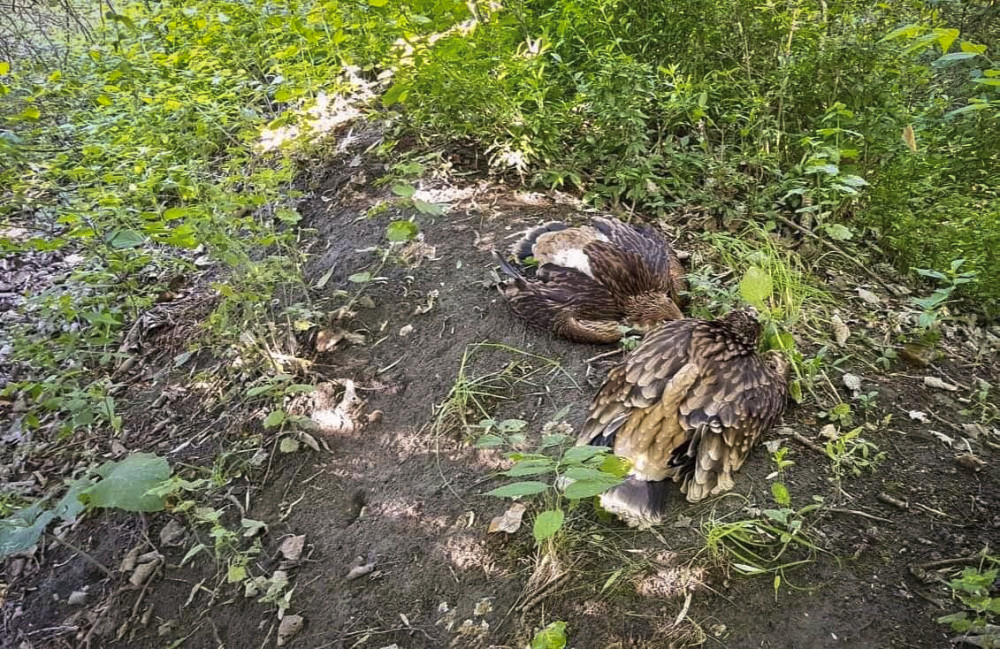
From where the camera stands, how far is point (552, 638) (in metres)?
1.84

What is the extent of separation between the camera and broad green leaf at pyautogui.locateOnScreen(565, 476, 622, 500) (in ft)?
5.70

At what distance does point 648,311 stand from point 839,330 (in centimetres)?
86

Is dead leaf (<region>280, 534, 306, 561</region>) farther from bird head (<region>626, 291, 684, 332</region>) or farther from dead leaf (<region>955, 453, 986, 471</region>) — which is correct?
dead leaf (<region>955, 453, 986, 471</region>)

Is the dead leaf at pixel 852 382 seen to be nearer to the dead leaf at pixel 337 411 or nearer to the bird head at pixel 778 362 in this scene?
the bird head at pixel 778 362

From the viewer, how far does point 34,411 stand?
3.80 metres

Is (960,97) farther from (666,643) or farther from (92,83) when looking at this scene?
(92,83)

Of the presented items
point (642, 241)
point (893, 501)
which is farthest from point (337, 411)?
point (893, 501)

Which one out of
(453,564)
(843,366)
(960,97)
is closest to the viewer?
(453,564)

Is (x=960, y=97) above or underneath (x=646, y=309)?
above

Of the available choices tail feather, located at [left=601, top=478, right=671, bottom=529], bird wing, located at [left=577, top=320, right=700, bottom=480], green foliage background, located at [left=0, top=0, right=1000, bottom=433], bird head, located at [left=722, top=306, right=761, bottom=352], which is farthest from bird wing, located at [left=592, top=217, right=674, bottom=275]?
tail feather, located at [left=601, top=478, right=671, bottom=529]

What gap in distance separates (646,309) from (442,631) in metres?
1.72

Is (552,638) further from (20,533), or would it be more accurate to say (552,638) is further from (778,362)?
(20,533)

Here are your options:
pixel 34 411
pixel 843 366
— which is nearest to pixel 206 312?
pixel 34 411

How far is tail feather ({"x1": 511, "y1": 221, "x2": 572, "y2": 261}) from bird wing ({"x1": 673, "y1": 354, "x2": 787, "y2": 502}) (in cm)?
125
